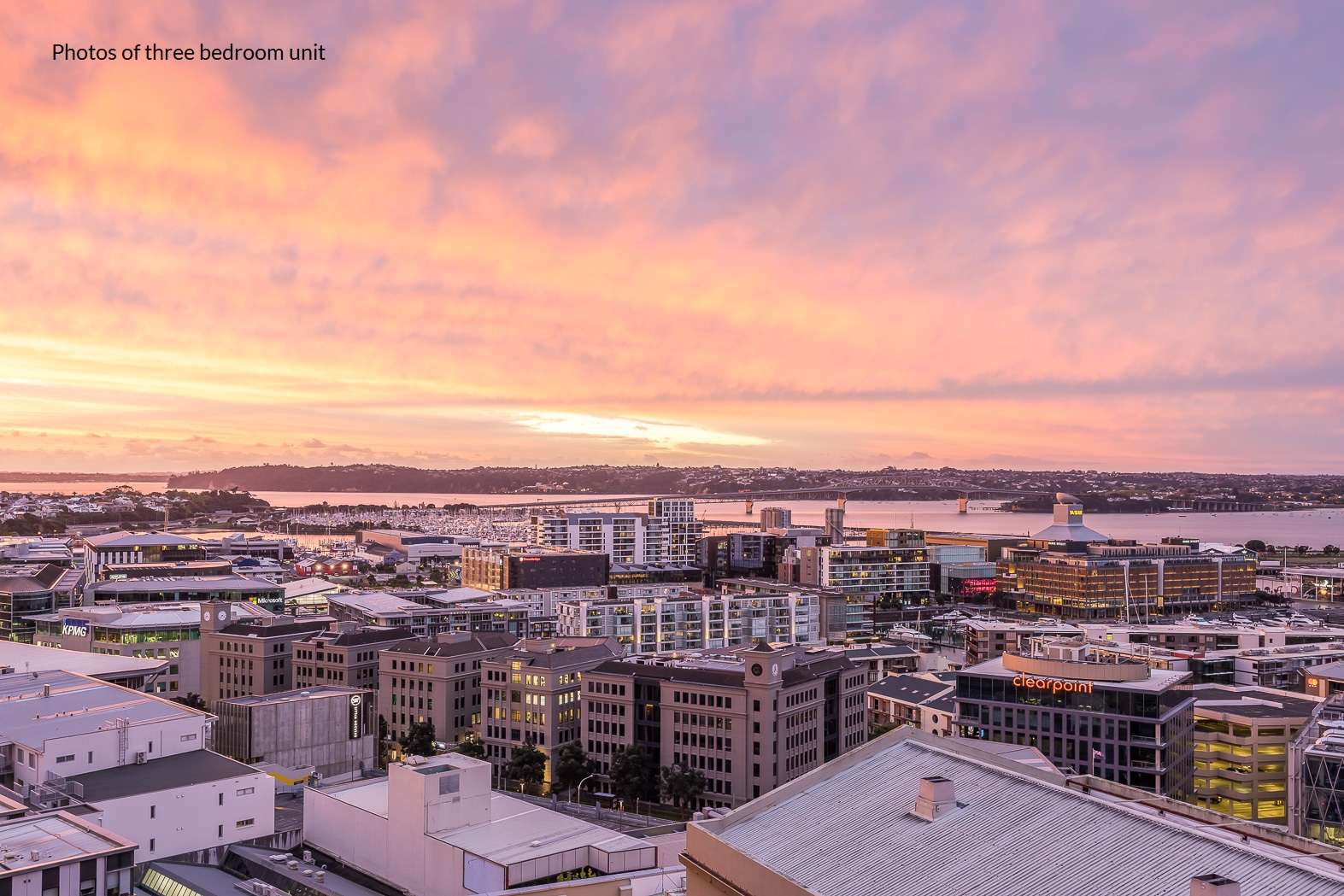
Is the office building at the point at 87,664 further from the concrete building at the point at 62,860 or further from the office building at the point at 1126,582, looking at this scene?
the office building at the point at 1126,582

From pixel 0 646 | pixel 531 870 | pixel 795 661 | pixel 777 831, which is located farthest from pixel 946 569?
pixel 777 831

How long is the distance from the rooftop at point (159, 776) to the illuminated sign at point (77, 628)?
23.0 metres

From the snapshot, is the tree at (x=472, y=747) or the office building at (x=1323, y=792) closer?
the office building at (x=1323, y=792)

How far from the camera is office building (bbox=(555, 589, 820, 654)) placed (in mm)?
51719

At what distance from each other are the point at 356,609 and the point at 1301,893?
162ft

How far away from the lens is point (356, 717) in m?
31.9

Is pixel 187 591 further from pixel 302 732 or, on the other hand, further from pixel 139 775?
pixel 139 775

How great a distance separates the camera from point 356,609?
53062 millimetres

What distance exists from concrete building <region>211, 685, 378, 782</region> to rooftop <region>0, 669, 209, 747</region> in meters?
4.02

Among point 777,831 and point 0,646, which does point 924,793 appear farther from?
point 0,646

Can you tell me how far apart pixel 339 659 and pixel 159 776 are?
725 inches

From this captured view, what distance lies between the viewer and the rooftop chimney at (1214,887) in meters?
7.18

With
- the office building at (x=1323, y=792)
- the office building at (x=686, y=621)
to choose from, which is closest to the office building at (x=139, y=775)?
the office building at (x=1323, y=792)

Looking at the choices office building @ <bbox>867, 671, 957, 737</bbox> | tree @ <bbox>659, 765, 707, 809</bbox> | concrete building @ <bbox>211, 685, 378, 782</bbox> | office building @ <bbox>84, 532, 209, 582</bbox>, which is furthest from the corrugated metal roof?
office building @ <bbox>84, 532, 209, 582</bbox>
